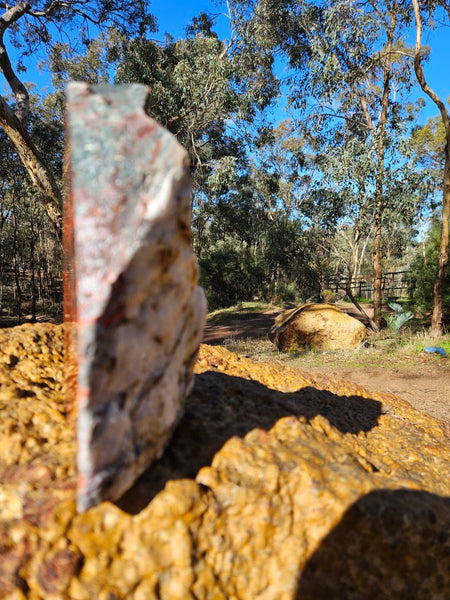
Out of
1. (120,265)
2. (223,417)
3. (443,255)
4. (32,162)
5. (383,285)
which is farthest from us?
(383,285)

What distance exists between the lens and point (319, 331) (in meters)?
8.38

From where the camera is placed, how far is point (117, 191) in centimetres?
86

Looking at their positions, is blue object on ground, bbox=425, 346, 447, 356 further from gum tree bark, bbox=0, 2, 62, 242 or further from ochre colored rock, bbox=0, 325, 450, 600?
gum tree bark, bbox=0, 2, 62, 242

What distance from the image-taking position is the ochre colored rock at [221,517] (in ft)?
3.09

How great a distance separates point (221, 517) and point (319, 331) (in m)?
7.59

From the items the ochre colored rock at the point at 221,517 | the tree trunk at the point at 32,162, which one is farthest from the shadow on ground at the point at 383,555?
the tree trunk at the point at 32,162

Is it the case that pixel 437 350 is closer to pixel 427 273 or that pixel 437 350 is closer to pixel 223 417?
pixel 427 273

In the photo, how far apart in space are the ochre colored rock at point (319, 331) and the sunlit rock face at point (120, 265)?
7663mm

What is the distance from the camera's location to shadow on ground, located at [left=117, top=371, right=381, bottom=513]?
1114mm

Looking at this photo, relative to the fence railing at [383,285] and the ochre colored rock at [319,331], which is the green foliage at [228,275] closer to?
the fence railing at [383,285]

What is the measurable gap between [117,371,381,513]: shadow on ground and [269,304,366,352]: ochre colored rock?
6.09 metres

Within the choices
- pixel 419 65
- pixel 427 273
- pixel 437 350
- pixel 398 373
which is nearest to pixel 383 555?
pixel 398 373

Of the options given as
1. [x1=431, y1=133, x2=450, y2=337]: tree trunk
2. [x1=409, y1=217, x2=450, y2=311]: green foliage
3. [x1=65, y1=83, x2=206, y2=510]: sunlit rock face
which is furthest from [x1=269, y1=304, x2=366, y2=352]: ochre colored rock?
[x1=65, y1=83, x2=206, y2=510]: sunlit rock face

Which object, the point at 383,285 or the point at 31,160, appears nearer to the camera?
the point at 31,160
